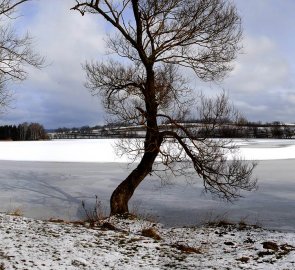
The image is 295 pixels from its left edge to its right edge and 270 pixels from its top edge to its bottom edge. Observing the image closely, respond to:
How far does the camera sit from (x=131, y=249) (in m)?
6.69

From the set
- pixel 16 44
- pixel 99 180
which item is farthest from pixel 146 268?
pixel 99 180

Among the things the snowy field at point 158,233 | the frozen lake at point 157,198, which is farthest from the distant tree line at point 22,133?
the snowy field at point 158,233

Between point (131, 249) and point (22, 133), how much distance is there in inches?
4351

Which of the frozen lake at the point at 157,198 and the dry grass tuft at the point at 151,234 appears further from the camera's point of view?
the frozen lake at the point at 157,198

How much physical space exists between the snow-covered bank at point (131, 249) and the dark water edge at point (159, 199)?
13.6 ft

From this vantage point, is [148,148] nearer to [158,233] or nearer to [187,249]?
[158,233]

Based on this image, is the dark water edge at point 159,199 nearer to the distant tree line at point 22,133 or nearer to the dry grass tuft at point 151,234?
the dry grass tuft at point 151,234

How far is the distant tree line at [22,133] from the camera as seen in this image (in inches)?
4247

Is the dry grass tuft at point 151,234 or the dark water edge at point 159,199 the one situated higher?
the dry grass tuft at point 151,234

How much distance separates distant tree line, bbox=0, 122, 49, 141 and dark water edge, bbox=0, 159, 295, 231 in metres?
88.1

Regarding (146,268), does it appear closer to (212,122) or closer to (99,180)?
(212,122)

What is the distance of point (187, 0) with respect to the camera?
11539mm

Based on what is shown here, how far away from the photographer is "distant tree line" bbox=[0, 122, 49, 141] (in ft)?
354

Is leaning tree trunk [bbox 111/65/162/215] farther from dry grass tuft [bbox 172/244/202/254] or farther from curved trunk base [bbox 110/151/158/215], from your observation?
dry grass tuft [bbox 172/244/202/254]
